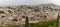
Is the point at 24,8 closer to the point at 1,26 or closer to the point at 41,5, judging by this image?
the point at 41,5

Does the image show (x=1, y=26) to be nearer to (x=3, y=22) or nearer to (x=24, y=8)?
(x=3, y=22)

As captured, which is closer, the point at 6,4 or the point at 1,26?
the point at 1,26

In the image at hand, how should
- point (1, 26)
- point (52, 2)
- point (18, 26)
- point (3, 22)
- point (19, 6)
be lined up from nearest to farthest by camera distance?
point (18, 26) → point (1, 26) → point (3, 22) → point (52, 2) → point (19, 6)

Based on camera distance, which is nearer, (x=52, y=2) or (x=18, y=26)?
(x=18, y=26)

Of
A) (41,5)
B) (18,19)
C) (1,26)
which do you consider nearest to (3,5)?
(41,5)

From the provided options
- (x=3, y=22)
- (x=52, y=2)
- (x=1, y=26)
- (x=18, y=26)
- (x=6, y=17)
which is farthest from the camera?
(x=52, y=2)

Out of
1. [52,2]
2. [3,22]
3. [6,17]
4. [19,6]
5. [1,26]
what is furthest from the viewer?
[19,6]

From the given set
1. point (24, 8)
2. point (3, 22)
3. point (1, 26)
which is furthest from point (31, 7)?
point (1, 26)

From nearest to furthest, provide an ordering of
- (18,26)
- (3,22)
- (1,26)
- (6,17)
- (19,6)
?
(18,26)
(1,26)
(3,22)
(6,17)
(19,6)
